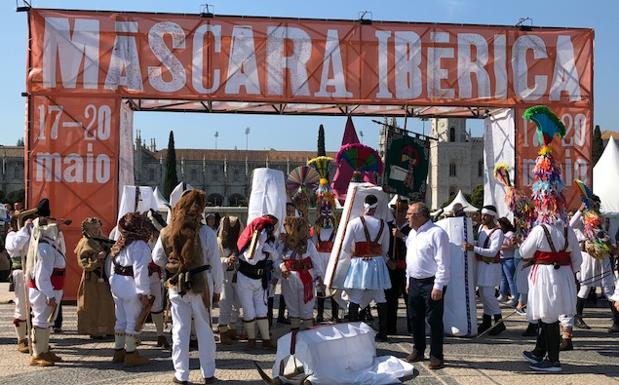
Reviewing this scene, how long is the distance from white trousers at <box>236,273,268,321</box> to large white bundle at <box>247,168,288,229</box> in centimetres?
216

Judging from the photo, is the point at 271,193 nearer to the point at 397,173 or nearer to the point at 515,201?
the point at 397,173

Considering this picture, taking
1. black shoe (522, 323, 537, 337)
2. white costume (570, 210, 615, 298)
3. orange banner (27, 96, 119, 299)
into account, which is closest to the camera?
black shoe (522, 323, 537, 337)

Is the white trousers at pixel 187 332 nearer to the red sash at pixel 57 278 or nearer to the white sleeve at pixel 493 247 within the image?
the red sash at pixel 57 278

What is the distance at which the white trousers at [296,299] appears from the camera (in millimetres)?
8406

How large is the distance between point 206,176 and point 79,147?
4629 inches

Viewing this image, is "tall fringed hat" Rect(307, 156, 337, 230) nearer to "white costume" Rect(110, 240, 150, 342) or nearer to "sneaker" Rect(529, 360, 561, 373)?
"white costume" Rect(110, 240, 150, 342)

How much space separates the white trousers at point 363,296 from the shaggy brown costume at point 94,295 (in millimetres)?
3240

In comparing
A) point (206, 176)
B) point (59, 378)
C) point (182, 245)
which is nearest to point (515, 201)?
point (182, 245)

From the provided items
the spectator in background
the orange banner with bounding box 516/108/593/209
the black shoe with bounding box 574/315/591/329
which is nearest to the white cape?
the spectator in background

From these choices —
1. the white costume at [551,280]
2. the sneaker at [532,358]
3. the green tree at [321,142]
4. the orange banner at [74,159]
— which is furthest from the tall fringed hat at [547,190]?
the green tree at [321,142]

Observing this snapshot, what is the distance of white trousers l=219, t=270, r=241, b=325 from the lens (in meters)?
8.66

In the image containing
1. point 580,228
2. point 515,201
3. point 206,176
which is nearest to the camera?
point 515,201

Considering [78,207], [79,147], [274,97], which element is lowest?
[78,207]

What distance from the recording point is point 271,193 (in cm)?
1017
